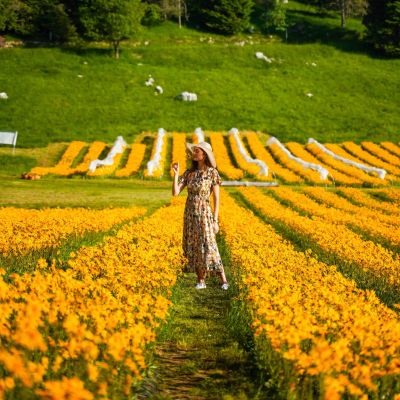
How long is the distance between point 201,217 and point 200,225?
0.58 ft

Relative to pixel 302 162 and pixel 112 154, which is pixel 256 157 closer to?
pixel 302 162

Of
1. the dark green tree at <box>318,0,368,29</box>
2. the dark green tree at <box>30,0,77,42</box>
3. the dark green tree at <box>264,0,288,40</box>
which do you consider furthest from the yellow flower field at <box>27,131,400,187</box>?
the dark green tree at <box>318,0,368,29</box>

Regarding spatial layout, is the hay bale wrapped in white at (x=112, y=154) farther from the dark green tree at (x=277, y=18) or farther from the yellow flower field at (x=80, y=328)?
the dark green tree at (x=277, y=18)

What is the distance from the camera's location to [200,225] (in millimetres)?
12219

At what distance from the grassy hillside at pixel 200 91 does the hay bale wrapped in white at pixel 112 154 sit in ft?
8.40

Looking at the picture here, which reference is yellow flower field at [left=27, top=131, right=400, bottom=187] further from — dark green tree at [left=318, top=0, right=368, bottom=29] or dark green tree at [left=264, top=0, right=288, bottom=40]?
dark green tree at [left=318, top=0, right=368, bottom=29]

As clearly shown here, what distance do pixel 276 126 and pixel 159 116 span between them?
42.1 feet

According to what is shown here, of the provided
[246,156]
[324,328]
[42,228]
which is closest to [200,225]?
[42,228]

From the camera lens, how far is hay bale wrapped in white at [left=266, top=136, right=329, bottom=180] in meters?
40.9

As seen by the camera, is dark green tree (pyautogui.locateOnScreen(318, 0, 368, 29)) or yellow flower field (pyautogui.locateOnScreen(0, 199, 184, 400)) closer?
yellow flower field (pyautogui.locateOnScreen(0, 199, 184, 400))

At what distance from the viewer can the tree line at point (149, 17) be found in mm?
79375

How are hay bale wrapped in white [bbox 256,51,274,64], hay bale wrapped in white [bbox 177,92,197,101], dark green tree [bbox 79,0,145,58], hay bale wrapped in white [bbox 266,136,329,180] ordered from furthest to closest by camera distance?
hay bale wrapped in white [bbox 256,51,274,64] < dark green tree [bbox 79,0,145,58] < hay bale wrapped in white [bbox 177,92,197,101] < hay bale wrapped in white [bbox 266,136,329,180]

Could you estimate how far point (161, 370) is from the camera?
24.9 ft

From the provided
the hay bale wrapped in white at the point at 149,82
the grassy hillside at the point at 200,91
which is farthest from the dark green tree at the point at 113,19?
the hay bale wrapped in white at the point at 149,82
